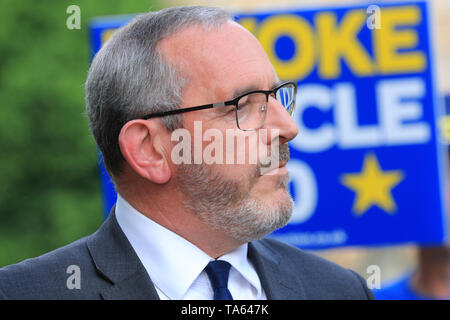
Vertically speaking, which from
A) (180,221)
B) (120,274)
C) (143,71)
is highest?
(143,71)

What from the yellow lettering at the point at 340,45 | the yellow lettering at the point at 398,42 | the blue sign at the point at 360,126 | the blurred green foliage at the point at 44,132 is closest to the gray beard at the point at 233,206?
the blue sign at the point at 360,126

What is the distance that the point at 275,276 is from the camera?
258 cm

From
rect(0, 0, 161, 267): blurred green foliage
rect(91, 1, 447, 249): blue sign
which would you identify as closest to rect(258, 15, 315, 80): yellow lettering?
rect(91, 1, 447, 249): blue sign

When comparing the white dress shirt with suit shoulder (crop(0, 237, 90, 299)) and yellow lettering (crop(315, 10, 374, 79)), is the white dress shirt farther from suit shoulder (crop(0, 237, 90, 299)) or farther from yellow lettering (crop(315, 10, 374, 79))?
yellow lettering (crop(315, 10, 374, 79))

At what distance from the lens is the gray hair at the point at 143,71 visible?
254 cm

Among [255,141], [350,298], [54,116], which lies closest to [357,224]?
[350,298]

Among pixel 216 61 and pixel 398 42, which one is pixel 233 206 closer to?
pixel 216 61

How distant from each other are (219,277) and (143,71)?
719 millimetres

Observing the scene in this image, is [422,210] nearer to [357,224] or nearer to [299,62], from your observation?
[357,224]

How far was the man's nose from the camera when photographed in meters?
2.51

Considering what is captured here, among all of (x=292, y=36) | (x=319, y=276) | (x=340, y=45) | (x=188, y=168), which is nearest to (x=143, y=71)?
(x=188, y=168)

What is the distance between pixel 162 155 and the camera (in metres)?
2.57

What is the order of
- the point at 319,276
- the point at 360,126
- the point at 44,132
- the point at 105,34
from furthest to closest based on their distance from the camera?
the point at 44,132, the point at 360,126, the point at 105,34, the point at 319,276

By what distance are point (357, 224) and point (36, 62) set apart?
5559 mm
